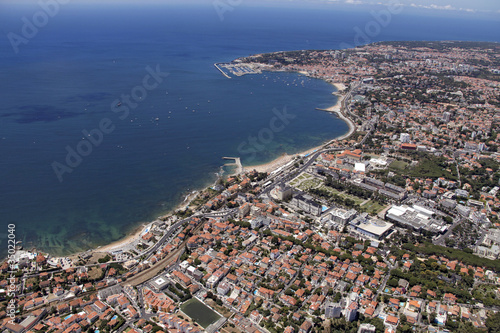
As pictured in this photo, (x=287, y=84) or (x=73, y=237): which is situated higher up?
(x=287, y=84)

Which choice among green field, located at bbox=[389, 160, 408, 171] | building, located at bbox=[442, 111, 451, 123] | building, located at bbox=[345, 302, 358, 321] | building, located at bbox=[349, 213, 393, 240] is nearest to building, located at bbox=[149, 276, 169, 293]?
building, located at bbox=[345, 302, 358, 321]

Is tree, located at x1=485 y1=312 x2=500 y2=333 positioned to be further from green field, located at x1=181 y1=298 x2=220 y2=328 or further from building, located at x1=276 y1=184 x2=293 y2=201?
building, located at x1=276 y1=184 x2=293 y2=201

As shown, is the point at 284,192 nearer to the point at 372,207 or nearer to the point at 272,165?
the point at 372,207

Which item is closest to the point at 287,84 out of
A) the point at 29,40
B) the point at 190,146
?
the point at 190,146

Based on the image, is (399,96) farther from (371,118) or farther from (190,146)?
(190,146)

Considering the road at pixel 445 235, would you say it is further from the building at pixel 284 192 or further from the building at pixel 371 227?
the building at pixel 284 192

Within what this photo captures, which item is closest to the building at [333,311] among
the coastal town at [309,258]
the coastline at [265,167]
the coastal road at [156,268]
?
the coastal town at [309,258]
